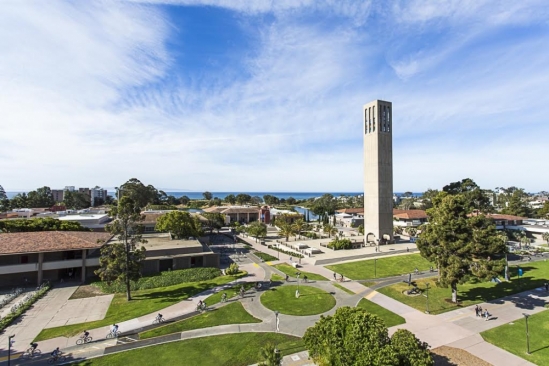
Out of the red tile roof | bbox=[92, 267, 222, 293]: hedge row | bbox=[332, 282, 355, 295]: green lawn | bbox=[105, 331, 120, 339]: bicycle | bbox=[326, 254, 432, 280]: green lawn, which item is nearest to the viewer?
bbox=[105, 331, 120, 339]: bicycle

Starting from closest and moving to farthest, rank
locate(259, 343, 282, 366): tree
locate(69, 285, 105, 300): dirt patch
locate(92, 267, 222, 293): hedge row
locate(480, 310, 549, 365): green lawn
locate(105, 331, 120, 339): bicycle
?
locate(259, 343, 282, 366): tree → locate(480, 310, 549, 365): green lawn → locate(105, 331, 120, 339): bicycle → locate(69, 285, 105, 300): dirt patch → locate(92, 267, 222, 293): hedge row

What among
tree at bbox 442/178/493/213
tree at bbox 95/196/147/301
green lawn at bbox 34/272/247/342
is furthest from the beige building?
tree at bbox 95/196/147/301

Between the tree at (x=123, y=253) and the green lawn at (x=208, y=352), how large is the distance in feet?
45.5

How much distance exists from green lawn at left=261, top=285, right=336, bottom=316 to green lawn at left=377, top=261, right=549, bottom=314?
28.3ft

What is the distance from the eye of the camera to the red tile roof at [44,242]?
38844 mm

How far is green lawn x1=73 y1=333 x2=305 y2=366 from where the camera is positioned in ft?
72.9

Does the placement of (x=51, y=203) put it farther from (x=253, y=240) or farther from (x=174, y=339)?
(x=174, y=339)

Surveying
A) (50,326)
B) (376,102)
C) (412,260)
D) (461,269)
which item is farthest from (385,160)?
(50,326)

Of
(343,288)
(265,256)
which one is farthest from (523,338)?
(265,256)

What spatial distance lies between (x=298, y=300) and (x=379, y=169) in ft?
143

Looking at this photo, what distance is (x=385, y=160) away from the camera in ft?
224

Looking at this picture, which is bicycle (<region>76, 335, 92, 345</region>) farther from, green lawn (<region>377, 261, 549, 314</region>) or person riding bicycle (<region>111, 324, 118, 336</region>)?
green lawn (<region>377, 261, 549, 314</region>)

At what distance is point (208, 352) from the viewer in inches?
924

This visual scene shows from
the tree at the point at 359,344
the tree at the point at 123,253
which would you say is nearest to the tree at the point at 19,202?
the tree at the point at 123,253
